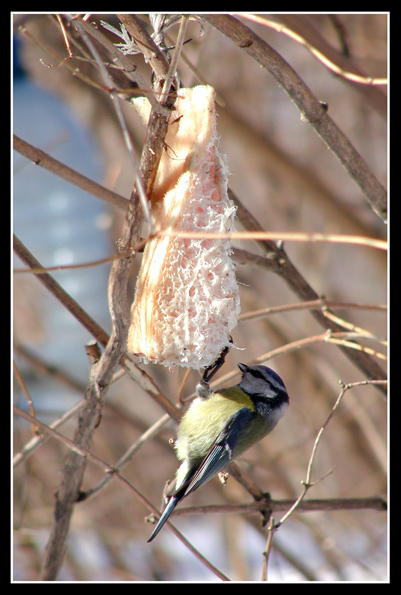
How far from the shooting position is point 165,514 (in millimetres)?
1471

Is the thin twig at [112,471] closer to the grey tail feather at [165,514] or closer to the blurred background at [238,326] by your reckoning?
the grey tail feather at [165,514]

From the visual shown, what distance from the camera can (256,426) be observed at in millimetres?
1830

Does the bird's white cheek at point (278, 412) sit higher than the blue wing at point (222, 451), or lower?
higher

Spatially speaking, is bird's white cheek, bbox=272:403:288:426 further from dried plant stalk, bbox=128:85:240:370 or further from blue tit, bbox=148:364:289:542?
dried plant stalk, bbox=128:85:240:370

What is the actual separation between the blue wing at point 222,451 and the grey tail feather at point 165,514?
0.13ft

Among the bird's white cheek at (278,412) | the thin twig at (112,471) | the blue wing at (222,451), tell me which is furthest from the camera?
the bird's white cheek at (278,412)

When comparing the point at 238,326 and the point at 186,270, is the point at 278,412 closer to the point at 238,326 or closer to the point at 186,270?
the point at 186,270

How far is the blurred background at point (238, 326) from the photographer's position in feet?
10.6

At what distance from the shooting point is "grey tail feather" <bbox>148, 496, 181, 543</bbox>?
4.71ft

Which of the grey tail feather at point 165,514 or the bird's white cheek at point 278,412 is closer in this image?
the grey tail feather at point 165,514

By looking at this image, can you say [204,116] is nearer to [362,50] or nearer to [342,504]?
[342,504]

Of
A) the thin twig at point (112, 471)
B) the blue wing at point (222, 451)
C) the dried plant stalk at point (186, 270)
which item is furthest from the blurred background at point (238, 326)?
the dried plant stalk at point (186, 270)

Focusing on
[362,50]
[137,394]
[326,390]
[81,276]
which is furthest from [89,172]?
[326,390]

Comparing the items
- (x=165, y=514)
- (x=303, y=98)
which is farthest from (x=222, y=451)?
(x=303, y=98)
